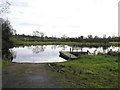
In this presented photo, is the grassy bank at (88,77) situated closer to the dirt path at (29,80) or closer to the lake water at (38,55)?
the dirt path at (29,80)

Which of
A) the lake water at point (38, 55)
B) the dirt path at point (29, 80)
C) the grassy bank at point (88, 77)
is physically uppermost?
the dirt path at point (29, 80)

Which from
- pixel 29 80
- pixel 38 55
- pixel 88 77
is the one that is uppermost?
pixel 29 80

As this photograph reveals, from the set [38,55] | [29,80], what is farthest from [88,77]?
[38,55]

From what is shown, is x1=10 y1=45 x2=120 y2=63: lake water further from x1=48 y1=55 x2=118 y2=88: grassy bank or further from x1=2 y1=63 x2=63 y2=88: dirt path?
x1=2 y1=63 x2=63 y2=88: dirt path

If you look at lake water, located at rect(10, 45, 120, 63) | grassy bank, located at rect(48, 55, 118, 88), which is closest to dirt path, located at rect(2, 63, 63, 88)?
grassy bank, located at rect(48, 55, 118, 88)

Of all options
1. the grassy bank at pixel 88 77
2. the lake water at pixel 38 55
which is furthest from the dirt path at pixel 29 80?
the lake water at pixel 38 55

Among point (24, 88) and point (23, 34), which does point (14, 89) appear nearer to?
point (24, 88)

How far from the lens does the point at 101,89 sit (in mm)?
12680

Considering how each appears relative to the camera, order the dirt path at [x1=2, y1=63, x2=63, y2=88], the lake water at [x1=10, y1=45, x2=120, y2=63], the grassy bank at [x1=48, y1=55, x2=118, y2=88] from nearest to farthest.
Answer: the dirt path at [x1=2, y1=63, x2=63, y2=88], the grassy bank at [x1=48, y1=55, x2=118, y2=88], the lake water at [x1=10, y1=45, x2=120, y2=63]

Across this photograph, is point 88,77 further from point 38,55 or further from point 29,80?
point 38,55

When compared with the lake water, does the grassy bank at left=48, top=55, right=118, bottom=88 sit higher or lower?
higher

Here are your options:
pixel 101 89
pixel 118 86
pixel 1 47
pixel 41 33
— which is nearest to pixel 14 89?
pixel 101 89

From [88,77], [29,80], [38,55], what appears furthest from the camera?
[38,55]

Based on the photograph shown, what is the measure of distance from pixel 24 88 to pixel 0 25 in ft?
101
